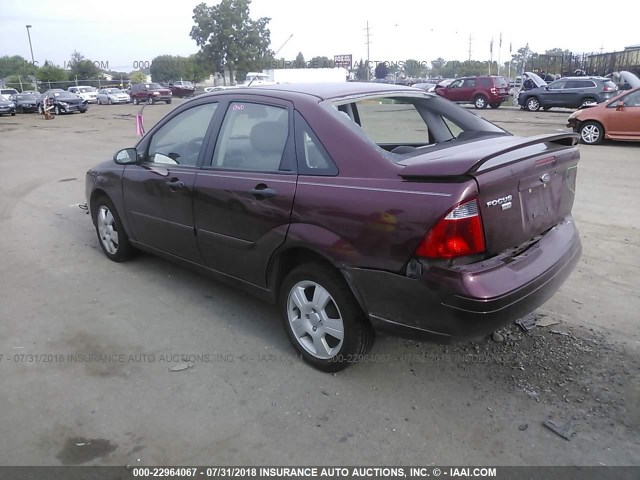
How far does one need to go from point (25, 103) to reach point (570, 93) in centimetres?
3286

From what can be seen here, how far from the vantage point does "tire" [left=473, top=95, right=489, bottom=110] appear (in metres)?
27.8

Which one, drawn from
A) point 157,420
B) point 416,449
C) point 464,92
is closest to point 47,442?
point 157,420

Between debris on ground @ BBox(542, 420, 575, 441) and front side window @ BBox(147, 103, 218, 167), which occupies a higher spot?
front side window @ BBox(147, 103, 218, 167)

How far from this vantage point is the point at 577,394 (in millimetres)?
3020

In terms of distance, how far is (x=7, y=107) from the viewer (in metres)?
32.5

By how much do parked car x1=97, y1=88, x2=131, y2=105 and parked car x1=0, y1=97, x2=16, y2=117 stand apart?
466 inches

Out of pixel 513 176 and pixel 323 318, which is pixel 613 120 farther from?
pixel 323 318

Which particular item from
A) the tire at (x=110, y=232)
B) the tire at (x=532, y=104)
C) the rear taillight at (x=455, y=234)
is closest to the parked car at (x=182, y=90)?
the tire at (x=532, y=104)

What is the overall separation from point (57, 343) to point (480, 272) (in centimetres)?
301

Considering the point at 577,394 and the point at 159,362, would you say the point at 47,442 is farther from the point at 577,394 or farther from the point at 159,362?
the point at 577,394

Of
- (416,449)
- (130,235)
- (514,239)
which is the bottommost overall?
(416,449)

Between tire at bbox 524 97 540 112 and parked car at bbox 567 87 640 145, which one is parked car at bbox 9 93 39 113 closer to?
tire at bbox 524 97 540 112

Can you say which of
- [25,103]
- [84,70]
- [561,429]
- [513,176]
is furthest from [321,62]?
[561,429]

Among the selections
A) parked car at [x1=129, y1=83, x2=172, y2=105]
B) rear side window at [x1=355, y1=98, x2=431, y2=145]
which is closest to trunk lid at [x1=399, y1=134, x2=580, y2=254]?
rear side window at [x1=355, y1=98, x2=431, y2=145]
